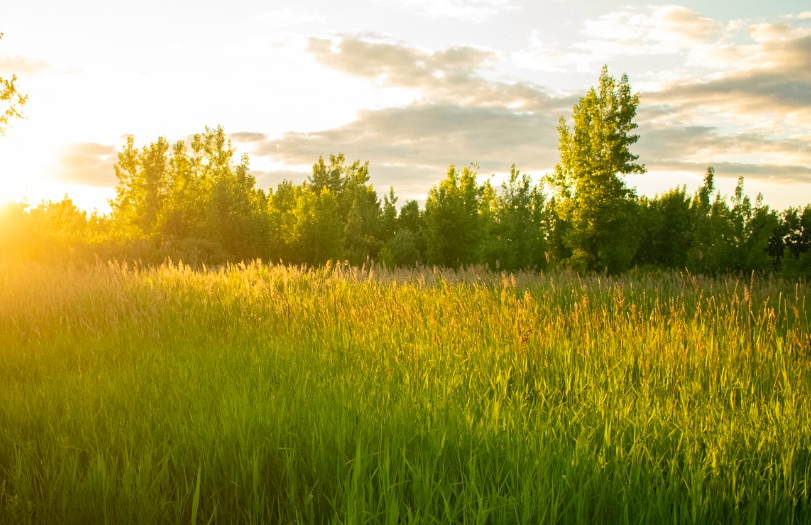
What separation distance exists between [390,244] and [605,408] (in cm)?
4266

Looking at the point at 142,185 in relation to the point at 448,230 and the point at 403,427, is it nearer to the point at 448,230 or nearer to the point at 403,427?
the point at 448,230

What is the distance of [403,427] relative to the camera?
10.4ft

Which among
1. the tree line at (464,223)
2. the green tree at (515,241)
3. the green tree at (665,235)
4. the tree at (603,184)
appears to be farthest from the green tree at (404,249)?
the green tree at (665,235)

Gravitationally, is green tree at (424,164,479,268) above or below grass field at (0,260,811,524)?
above

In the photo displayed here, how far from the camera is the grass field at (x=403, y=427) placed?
2623mm

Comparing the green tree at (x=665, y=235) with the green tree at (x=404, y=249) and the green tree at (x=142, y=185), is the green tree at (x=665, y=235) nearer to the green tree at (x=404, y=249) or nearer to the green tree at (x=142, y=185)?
the green tree at (x=404, y=249)

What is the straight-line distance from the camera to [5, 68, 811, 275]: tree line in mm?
22766

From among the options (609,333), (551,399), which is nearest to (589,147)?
(609,333)

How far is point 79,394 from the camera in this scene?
164 inches

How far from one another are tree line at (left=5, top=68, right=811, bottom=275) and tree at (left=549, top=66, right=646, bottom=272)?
0.20ft

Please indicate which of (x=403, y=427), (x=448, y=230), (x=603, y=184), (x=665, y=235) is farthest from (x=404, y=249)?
(x=403, y=427)

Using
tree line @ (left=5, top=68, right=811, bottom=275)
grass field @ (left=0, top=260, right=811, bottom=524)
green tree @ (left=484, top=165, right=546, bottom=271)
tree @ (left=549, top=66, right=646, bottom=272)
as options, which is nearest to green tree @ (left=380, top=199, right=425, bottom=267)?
tree line @ (left=5, top=68, right=811, bottom=275)

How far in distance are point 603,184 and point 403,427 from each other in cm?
2835

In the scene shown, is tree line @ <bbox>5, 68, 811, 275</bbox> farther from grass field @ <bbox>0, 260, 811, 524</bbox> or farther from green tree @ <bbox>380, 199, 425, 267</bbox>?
grass field @ <bbox>0, 260, 811, 524</bbox>
